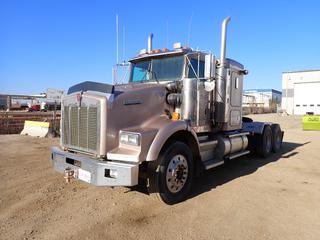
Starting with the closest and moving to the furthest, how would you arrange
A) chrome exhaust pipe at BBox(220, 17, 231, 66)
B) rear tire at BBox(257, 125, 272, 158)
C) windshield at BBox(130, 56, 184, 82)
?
windshield at BBox(130, 56, 184, 82)
chrome exhaust pipe at BBox(220, 17, 231, 66)
rear tire at BBox(257, 125, 272, 158)

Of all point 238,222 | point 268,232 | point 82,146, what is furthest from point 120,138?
point 268,232

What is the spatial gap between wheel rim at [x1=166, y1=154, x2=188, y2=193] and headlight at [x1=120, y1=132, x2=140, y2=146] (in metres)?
0.80

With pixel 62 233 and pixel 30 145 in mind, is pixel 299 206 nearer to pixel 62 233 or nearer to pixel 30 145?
pixel 62 233

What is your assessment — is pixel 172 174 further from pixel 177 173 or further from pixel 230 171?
pixel 230 171

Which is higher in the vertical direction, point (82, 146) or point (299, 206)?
point (82, 146)

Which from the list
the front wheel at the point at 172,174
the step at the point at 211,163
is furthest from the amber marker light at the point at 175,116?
the step at the point at 211,163

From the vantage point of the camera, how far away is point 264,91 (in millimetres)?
83688

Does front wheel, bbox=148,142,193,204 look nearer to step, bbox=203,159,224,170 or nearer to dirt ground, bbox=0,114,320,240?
dirt ground, bbox=0,114,320,240

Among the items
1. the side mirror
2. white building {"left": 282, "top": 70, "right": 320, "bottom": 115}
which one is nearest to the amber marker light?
the side mirror

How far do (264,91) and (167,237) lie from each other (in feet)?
286

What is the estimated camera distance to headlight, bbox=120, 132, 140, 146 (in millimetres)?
3916

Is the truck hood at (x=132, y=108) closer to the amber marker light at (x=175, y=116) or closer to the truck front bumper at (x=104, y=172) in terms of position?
the amber marker light at (x=175, y=116)

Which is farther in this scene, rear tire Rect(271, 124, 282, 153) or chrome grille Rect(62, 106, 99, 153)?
rear tire Rect(271, 124, 282, 153)

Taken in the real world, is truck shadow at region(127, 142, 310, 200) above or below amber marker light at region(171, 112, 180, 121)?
below
